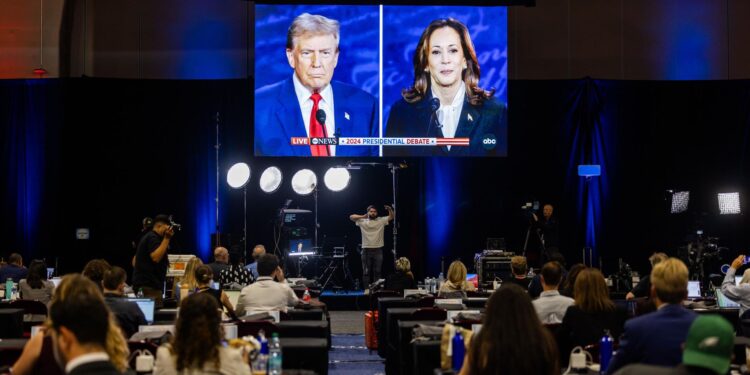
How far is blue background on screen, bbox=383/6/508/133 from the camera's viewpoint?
1503 cm

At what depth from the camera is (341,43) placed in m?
15.0

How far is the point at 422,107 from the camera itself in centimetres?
1495

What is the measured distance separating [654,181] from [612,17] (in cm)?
312

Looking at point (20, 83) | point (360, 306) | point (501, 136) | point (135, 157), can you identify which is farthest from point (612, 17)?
point (20, 83)

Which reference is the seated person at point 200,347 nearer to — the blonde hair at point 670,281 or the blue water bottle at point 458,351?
the blue water bottle at point 458,351

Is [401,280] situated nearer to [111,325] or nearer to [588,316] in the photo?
[588,316]

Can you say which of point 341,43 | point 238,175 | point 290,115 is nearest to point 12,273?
point 238,175

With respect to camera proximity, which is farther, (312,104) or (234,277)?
(312,104)

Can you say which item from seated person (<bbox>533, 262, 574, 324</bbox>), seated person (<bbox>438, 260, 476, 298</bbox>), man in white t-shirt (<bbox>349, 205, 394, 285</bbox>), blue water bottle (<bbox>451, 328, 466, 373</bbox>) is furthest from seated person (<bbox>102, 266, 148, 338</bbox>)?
man in white t-shirt (<bbox>349, 205, 394, 285</bbox>)

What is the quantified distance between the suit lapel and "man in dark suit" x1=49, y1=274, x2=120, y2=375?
457 inches

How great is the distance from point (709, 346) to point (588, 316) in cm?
360

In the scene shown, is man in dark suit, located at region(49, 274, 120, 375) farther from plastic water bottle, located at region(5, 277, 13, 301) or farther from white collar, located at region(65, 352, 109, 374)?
plastic water bottle, located at region(5, 277, 13, 301)

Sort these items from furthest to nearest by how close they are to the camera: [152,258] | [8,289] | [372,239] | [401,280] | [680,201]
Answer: [372,239] < [680,201] < [401,280] < [8,289] < [152,258]

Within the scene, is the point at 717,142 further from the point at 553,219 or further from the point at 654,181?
the point at 553,219
